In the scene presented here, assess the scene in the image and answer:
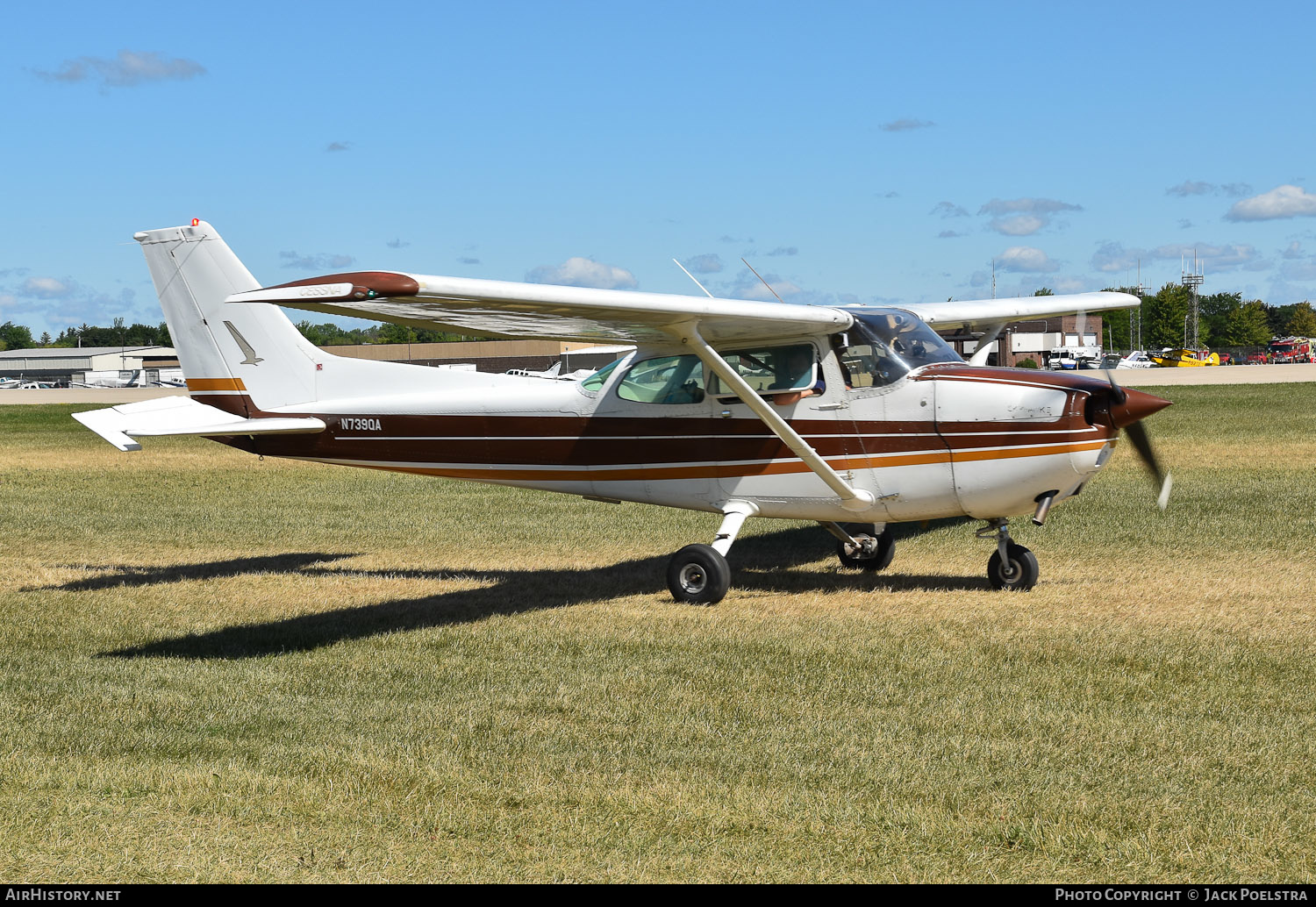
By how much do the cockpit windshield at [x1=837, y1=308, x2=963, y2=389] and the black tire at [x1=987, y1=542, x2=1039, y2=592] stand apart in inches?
64.8

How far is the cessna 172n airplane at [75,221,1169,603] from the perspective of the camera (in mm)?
9344

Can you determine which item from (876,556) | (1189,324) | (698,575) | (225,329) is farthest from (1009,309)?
(1189,324)

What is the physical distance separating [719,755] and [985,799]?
4.17ft

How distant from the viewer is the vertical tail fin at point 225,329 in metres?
11.7

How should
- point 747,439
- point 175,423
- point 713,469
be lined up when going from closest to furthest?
1. point 747,439
2. point 713,469
3. point 175,423

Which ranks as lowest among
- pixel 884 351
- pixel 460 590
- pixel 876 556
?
pixel 460 590

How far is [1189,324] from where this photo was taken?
12938 centimetres

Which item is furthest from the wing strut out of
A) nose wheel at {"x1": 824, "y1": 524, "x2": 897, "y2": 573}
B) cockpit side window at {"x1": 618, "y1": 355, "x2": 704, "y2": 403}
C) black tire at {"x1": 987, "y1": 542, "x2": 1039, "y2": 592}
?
nose wheel at {"x1": 824, "y1": 524, "x2": 897, "y2": 573}

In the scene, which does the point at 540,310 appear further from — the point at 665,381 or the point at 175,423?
the point at 175,423

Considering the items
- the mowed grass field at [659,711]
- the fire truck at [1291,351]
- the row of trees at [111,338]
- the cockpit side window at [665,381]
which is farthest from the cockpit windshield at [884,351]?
the row of trees at [111,338]

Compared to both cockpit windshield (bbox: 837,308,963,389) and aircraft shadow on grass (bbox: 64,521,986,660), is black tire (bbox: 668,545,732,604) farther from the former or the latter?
cockpit windshield (bbox: 837,308,963,389)

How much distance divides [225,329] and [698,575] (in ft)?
17.6

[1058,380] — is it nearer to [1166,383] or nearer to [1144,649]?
[1144,649]

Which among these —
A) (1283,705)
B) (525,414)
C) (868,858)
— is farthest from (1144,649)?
(525,414)
